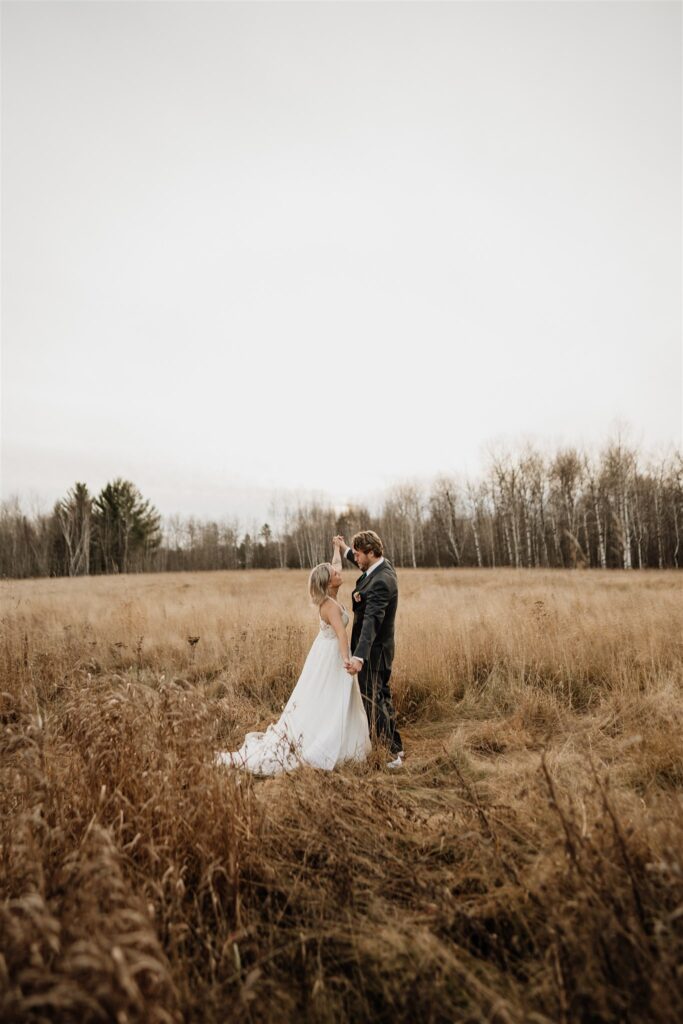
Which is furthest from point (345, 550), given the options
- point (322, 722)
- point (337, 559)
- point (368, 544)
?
point (322, 722)

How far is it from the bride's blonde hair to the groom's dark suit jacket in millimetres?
268

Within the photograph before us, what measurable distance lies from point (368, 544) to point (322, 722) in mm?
1753

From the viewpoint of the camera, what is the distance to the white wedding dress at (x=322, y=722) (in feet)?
15.3

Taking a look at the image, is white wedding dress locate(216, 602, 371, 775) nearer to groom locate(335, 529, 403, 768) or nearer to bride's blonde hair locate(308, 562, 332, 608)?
groom locate(335, 529, 403, 768)

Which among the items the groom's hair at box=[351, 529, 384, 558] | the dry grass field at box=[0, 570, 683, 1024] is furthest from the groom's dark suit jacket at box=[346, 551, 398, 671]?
the dry grass field at box=[0, 570, 683, 1024]

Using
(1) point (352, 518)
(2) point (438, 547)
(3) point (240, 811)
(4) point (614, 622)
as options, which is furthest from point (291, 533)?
(3) point (240, 811)

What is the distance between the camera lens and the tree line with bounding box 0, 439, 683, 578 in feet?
109

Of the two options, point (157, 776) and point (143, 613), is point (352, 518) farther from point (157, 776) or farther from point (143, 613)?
point (157, 776)

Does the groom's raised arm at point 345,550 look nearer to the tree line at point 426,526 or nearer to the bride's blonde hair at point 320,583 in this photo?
the bride's blonde hair at point 320,583

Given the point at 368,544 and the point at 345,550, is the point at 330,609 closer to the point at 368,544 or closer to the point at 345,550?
the point at 368,544

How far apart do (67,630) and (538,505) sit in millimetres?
39204

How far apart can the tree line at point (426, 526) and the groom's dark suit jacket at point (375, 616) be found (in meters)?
27.8

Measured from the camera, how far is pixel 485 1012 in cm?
189

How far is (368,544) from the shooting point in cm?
507
